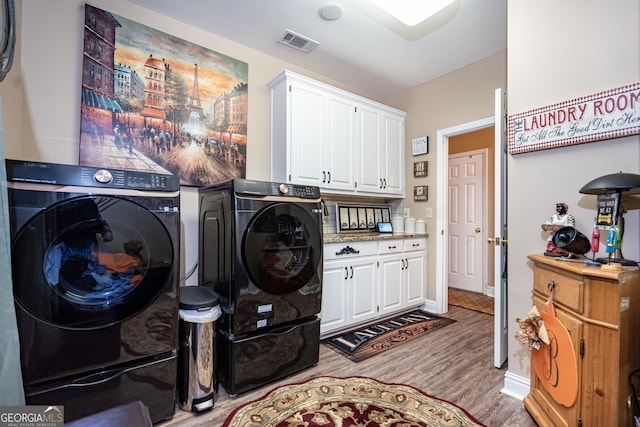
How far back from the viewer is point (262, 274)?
1.86 meters

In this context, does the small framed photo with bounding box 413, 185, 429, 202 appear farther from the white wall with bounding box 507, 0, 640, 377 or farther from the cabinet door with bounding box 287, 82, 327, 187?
the white wall with bounding box 507, 0, 640, 377

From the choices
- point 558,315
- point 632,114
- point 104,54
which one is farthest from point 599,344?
point 104,54

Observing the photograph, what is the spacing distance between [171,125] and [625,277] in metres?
2.89

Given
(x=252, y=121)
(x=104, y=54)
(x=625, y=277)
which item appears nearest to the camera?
(x=625, y=277)

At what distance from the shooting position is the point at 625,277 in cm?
118

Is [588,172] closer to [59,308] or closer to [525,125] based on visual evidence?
[525,125]

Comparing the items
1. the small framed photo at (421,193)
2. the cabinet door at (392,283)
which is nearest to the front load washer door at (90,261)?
the cabinet door at (392,283)

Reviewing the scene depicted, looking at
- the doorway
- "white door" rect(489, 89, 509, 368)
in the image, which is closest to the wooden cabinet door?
"white door" rect(489, 89, 509, 368)

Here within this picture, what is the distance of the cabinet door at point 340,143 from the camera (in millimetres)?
2969

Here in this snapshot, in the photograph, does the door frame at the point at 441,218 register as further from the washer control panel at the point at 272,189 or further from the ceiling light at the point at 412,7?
the washer control panel at the point at 272,189

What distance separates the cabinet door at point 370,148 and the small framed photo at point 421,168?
0.48 m

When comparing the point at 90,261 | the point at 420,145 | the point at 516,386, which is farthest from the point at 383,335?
the point at 90,261

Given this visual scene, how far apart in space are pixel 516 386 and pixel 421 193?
2.17 m

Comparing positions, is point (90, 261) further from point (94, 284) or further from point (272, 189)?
point (272, 189)
